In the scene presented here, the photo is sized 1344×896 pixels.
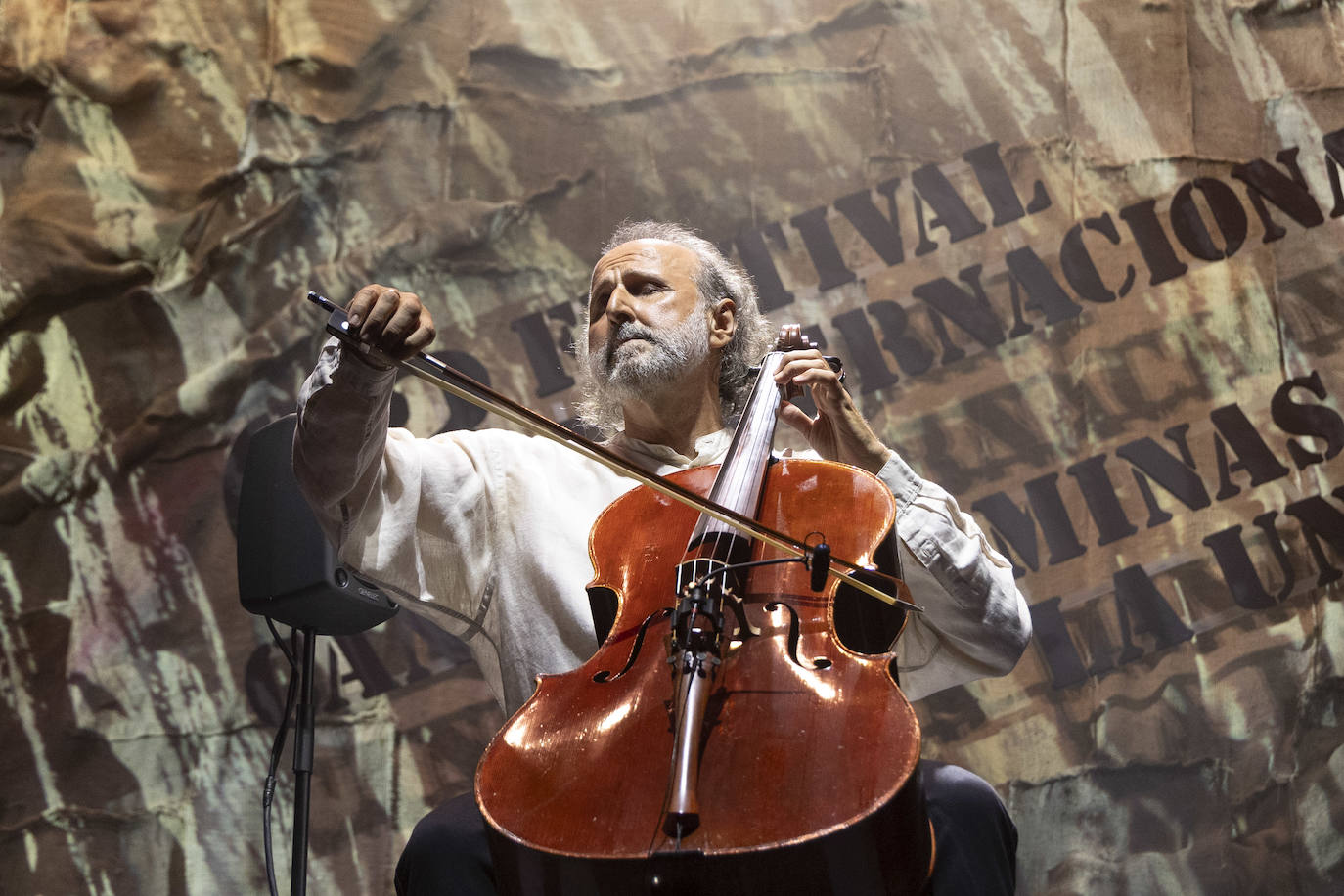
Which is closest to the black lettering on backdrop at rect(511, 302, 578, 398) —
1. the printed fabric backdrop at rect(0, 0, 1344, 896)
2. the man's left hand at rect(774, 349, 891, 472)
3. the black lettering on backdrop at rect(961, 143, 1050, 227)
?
the printed fabric backdrop at rect(0, 0, 1344, 896)

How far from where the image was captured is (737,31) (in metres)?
2.70

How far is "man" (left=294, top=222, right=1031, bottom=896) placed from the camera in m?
1.21

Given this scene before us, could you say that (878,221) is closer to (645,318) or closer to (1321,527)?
(645,318)

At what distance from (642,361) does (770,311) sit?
37.6 inches

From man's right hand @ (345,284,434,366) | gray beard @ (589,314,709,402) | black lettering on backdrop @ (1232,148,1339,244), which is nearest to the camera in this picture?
man's right hand @ (345,284,434,366)

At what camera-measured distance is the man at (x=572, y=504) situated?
47.8 inches

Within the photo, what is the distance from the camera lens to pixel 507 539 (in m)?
1.59

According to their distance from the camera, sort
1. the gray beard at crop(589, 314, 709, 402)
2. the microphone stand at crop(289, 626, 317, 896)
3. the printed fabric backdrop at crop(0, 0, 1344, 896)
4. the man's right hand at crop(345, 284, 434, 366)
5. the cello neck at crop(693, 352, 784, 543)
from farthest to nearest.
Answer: the printed fabric backdrop at crop(0, 0, 1344, 896) → the gray beard at crop(589, 314, 709, 402) → the microphone stand at crop(289, 626, 317, 896) → the cello neck at crop(693, 352, 784, 543) → the man's right hand at crop(345, 284, 434, 366)

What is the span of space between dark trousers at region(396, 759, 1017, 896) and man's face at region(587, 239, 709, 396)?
0.72 meters

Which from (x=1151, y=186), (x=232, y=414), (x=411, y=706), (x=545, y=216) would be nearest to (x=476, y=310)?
(x=545, y=216)

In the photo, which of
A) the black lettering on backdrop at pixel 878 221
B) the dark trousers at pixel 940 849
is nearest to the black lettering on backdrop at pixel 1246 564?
the black lettering on backdrop at pixel 878 221

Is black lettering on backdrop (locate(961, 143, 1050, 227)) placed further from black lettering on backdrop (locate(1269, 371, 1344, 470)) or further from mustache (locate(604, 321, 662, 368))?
mustache (locate(604, 321, 662, 368))

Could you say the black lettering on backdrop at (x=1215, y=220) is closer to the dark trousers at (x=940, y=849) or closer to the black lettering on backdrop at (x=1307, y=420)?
the black lettering on backdrop at (x=1307, y=420)

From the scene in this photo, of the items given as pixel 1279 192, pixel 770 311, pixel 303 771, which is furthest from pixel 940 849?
pixel 1279 192
